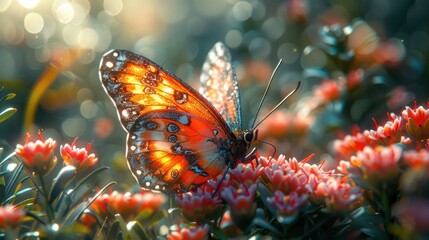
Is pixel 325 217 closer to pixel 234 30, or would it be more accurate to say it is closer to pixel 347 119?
pixel 347 119

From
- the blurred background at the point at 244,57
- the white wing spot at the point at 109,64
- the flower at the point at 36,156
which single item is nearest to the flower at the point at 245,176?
the flower at the point at 36,156

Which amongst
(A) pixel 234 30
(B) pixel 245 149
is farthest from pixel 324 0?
(B) pixel 245 149

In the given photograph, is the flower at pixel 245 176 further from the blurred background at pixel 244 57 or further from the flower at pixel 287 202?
the blurred background at pixel 244 57

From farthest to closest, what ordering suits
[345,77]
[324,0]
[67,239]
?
[324,0] → [345,77] → [67,239]

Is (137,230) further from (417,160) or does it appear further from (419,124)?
(419,124)

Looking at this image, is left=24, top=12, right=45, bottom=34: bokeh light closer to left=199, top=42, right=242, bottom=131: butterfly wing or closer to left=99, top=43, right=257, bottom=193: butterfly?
left=199, top=42, right=242, bottom=131: butterfly wing

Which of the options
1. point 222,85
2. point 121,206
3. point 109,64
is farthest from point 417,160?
point 222,85
